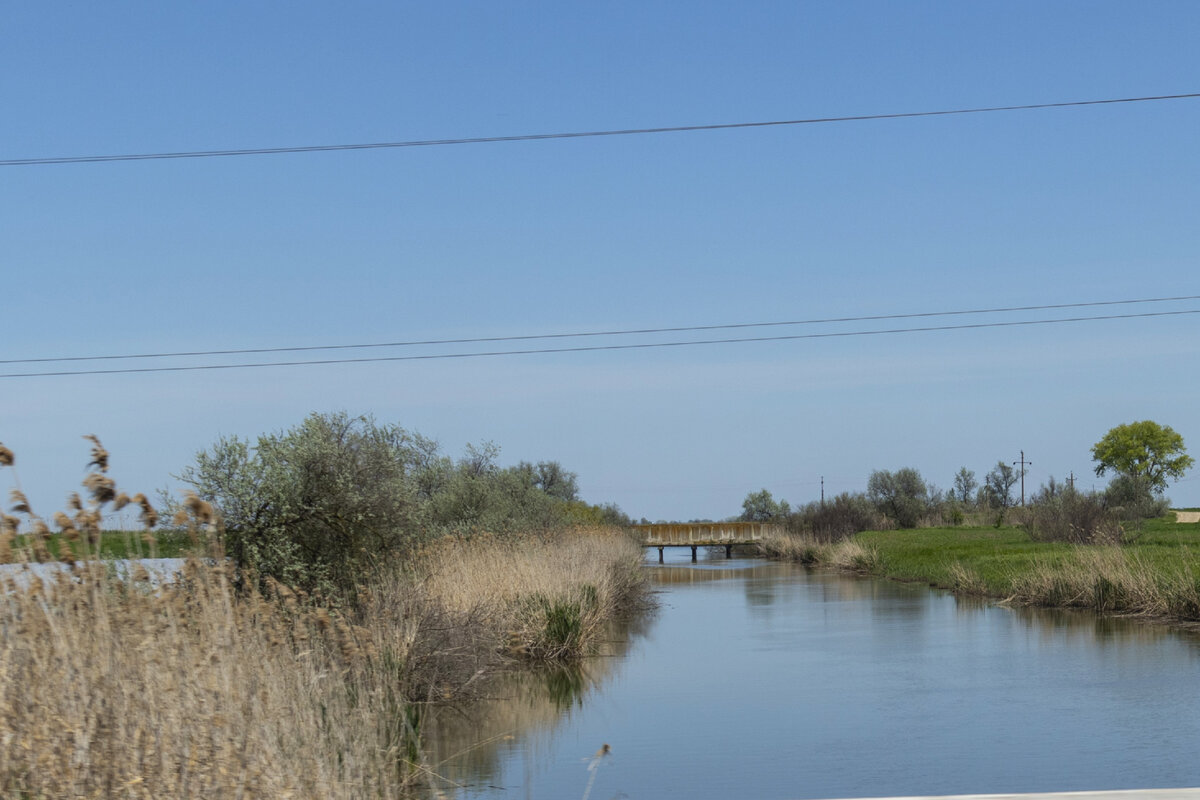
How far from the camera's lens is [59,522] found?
6.36 meters

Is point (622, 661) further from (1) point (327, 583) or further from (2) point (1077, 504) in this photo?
(2) point (1077, 504)

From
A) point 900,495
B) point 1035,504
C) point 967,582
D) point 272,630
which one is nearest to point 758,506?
point 900,495

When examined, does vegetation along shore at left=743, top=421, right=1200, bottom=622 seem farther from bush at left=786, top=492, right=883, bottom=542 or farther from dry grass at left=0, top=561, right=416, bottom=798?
dry grass at left=0, top=561, right=416, bottom=798

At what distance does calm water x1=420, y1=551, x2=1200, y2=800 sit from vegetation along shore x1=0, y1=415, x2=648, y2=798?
0.96 meters

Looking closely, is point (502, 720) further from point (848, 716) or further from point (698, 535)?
point (698, 535)

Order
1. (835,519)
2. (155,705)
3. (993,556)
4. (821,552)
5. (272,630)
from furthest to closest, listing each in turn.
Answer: (835,519)
(821,552)
(993,556)
(272,630)
(155,705)

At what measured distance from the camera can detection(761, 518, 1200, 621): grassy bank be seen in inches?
947

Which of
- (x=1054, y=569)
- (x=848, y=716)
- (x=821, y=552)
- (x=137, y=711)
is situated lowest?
(x=848, y=716)

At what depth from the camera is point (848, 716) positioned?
13.9 m

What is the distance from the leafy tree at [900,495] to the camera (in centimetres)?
7844

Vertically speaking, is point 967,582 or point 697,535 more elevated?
point 697,535

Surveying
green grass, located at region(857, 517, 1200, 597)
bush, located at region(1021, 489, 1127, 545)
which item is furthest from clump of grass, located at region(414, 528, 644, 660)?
bush, located at region(1021, 489, 1127, 545)

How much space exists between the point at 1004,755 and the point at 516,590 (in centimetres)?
908

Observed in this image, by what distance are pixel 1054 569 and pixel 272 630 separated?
81.0ft
